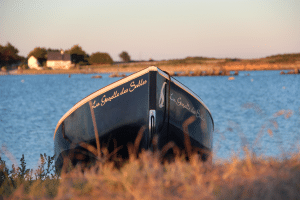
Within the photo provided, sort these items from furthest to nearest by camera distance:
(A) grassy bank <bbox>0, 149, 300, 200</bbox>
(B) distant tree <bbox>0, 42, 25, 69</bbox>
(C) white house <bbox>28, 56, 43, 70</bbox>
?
1. (C) white house <bbox>28, 56, 43, 70</bbox>
2. (B) distant tree <bbox>0, 42, 25, 69</bbox>
3. (A) grassy bank <bbox>0, 149, 300, 200</bbox>

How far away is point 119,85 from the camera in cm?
544

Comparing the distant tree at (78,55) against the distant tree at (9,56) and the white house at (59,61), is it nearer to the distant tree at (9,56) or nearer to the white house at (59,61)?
the white house at (59,61)

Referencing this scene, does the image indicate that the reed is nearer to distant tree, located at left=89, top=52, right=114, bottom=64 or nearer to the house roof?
the house roof

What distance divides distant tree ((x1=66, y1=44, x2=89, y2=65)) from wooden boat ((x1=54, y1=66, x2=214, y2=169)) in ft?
355

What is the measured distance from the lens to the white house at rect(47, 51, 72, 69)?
103 m

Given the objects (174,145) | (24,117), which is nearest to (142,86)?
(174,145)

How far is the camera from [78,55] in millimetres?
112250

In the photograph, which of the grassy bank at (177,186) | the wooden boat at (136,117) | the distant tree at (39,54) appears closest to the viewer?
the grassy bank at (177,186)

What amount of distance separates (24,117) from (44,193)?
17907 mm

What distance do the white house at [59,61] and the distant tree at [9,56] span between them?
477 inches

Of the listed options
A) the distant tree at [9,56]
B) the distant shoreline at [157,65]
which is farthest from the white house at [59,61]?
the distant tree at [9,56]

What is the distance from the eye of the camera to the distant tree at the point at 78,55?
11181 cm

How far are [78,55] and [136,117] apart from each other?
11117 cm

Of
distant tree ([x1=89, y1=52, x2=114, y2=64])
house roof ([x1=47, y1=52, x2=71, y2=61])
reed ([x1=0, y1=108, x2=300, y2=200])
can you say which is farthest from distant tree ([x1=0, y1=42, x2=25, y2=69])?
reed ([x1=0, y1=108, x2=300, y2=200])
